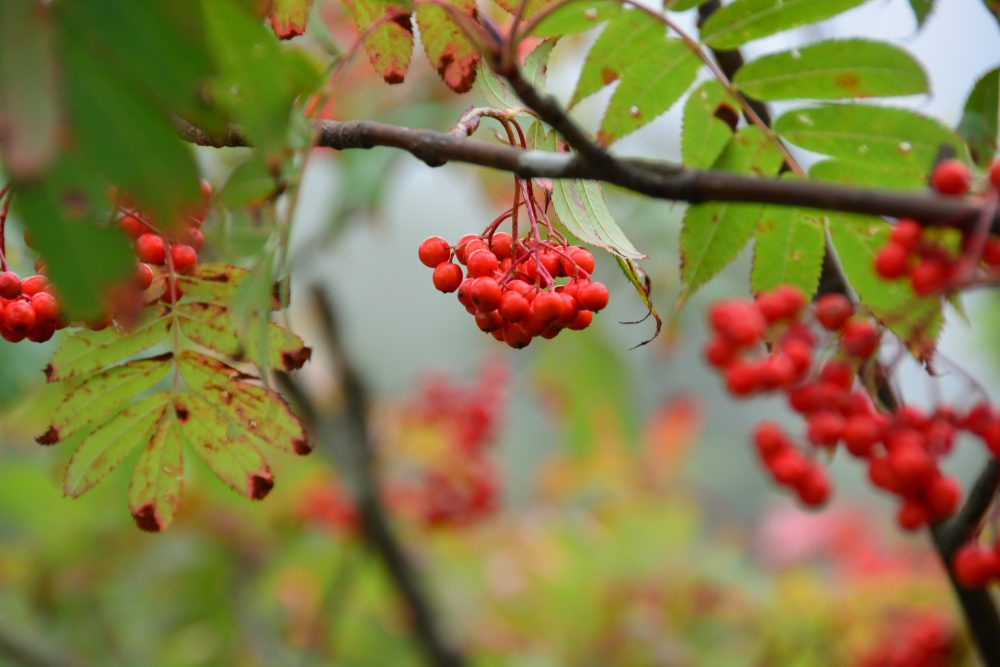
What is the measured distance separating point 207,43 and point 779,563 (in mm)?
4061

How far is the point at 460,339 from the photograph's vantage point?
5.34m

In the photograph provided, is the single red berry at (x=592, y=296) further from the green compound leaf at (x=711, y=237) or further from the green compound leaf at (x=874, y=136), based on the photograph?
the green compound leaf at (x=874, y=136)

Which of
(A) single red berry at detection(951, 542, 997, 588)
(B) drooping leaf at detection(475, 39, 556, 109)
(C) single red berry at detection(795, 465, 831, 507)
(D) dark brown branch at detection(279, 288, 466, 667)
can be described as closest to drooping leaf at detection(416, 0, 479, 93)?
(B) drooping leaf at detection(475, 39, 556, 109)

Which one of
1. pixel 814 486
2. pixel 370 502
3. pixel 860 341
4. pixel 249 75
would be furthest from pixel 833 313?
pixel 370 502

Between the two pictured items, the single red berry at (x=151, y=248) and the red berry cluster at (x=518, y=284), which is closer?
the red berry cluster at (x=518, y=284)

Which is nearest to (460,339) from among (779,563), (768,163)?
(779,563)

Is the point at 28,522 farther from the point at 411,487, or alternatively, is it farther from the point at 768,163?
the point at 768,163

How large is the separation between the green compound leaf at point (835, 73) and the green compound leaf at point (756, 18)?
0.02 m

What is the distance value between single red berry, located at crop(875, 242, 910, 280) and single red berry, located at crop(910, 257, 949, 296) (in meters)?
0.02

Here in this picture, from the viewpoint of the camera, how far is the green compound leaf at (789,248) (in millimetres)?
920

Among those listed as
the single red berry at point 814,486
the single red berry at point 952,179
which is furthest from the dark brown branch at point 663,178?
the single red berry at point 814,486

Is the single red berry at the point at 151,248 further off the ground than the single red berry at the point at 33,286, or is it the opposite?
the single red berry at the point at 151,248

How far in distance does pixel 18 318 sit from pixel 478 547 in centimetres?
274

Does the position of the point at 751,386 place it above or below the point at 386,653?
above
